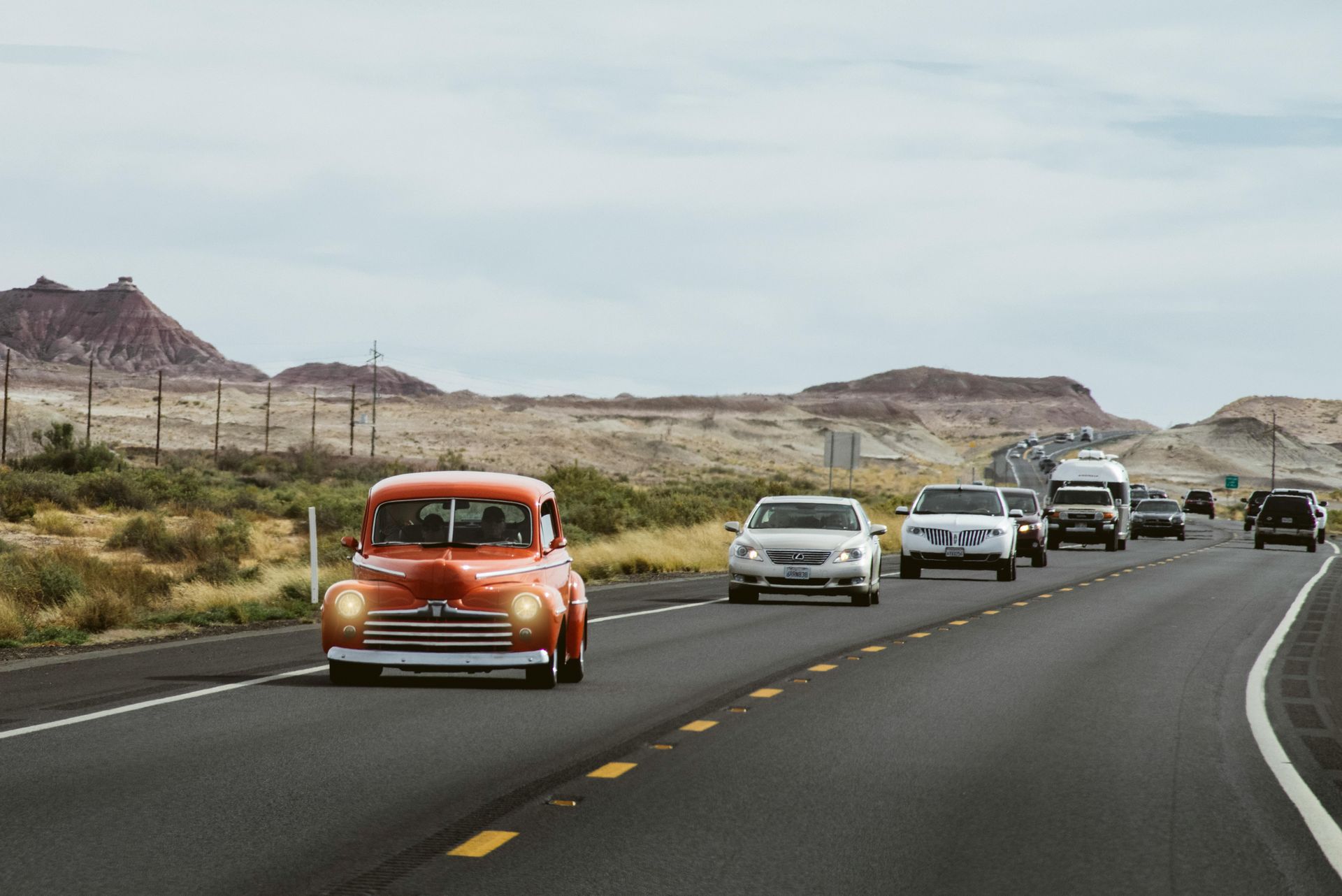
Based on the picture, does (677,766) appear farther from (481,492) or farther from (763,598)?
(763,598)

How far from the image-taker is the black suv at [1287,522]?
50250 mm

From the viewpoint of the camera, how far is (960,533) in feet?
97.0

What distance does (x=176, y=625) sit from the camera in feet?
63.6

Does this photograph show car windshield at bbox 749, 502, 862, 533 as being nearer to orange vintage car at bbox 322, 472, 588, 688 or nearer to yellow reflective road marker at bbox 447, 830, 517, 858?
orange vintage car at bbox 322, 472, 588, 688

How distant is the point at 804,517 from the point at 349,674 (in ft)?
41.6

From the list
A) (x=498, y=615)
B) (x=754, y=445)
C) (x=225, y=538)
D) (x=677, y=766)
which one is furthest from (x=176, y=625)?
(x=754, y=445)

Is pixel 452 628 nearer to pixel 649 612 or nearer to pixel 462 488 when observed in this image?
pixel 462 488

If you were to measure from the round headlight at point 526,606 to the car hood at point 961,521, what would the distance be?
18.0 m

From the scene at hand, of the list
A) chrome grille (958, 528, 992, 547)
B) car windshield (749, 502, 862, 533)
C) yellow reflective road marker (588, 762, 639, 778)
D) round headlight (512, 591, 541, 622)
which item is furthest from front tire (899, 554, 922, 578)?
yellow reflective road marker (588, 762, 639, 778)

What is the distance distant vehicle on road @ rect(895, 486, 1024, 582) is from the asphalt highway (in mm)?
11902

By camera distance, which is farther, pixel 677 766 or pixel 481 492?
pixel 481 492

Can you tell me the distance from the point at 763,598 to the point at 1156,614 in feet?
19.4

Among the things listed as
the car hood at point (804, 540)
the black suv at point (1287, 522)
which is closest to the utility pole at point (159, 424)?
the black suv at point (1287, 522)

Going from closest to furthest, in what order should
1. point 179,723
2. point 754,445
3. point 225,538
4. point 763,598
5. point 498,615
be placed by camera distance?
point 179,723 → point 498,615 → point 763,598 → point 225,538 → point 754,445
